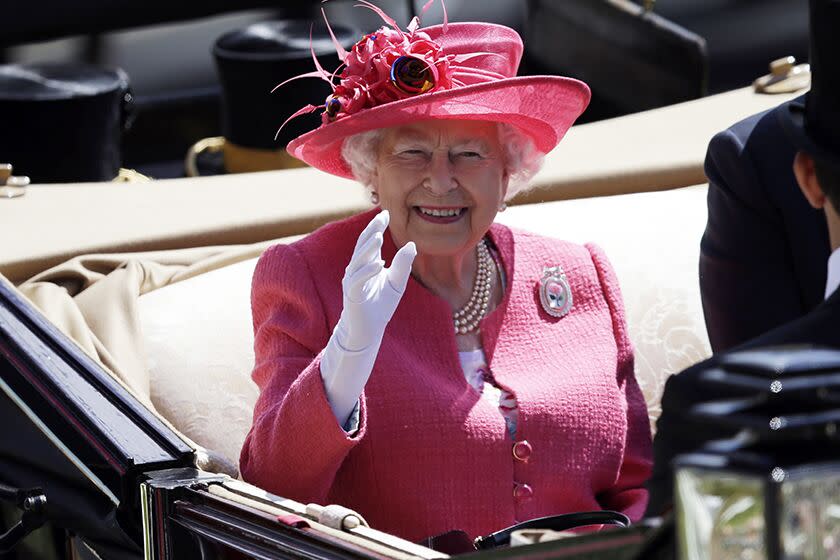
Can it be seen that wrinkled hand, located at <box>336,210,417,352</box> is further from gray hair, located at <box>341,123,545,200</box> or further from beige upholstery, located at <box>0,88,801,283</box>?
beige upholstery, located at <box>0,88,801,283</box>

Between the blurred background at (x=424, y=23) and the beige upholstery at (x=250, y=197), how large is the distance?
54.2 inches

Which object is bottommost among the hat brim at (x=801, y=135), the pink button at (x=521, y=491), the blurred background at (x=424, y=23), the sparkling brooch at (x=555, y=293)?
the blurred background at (x=424, y=23)

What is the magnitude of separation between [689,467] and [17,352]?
1227 millimetres

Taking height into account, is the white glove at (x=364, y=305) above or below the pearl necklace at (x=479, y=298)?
above

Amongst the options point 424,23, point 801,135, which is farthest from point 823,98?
point 424,23

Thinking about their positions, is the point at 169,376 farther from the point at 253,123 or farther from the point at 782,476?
the point at 253,123

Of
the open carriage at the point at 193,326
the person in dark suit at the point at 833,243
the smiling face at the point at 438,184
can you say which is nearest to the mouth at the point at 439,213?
the smiling face at the point at 438,184

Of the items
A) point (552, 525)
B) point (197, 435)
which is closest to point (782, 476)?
point (552, 525)

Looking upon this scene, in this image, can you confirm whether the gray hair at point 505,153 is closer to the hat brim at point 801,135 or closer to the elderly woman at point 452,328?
the elderly woman at point 452,328

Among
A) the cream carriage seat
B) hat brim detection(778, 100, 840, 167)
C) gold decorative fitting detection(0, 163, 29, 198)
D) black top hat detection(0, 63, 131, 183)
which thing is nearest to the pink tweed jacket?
the cream carriage seat

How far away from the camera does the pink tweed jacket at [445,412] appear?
204 cm

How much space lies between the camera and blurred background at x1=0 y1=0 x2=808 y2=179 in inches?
179

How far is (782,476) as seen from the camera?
1009 millimetres

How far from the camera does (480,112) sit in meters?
2.09
